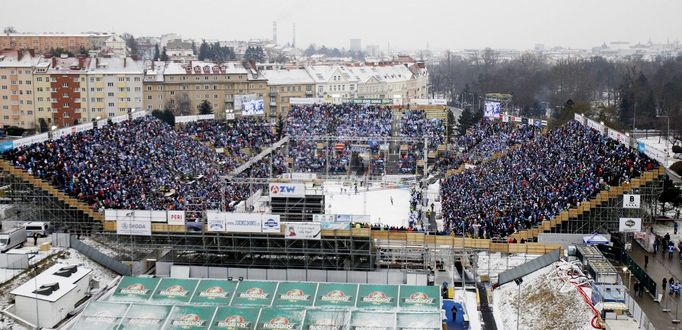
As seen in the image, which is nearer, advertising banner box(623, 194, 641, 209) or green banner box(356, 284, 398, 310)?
green banner box(356, 284, 398, 310)

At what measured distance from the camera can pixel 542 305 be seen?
2350cm

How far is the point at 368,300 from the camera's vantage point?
954 inches

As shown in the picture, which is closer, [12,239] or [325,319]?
[325,319]

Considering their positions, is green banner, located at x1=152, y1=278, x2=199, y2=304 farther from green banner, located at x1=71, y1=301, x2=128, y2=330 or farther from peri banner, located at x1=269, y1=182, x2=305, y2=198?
peri banner, located at x1=269, y1=182, x2=305, y2=198

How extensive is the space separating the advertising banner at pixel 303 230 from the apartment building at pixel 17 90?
152 ft

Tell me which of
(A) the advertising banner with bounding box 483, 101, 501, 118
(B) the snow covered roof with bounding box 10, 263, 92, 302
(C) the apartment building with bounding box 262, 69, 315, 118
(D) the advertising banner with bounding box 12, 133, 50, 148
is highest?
(C) the apartment building with bounding box 262, 69, 315, 118

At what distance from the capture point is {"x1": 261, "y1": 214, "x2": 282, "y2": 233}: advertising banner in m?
27.3

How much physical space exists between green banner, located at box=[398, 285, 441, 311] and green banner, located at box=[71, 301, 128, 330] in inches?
333

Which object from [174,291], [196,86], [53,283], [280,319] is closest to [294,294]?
[280,319]

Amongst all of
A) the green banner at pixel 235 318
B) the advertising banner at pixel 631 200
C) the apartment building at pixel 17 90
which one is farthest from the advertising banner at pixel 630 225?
the apartment building at pixel 17 90

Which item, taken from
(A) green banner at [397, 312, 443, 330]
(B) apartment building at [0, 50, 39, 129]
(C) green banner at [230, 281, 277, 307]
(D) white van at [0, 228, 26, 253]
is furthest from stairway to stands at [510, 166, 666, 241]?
(B) apartment building at [0, 50, 39, 129]

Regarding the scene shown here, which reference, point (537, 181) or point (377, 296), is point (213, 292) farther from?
point (537, 181)

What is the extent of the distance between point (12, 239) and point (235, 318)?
10957mm

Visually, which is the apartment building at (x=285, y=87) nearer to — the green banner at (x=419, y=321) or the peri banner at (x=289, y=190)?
the peri banner at (x=289, y=190)
